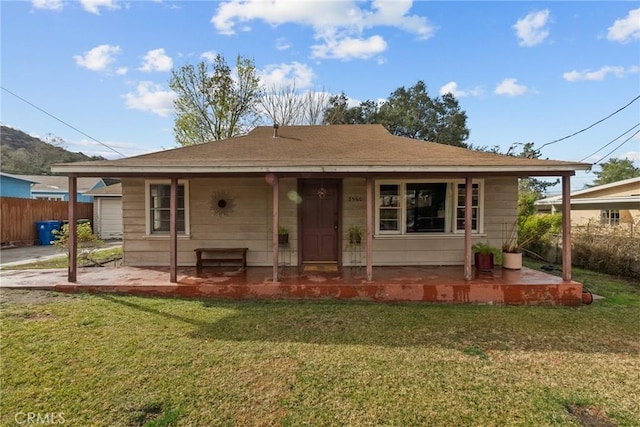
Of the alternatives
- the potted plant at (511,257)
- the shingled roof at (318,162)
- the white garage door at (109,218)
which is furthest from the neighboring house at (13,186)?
the potted plant at (511,257)

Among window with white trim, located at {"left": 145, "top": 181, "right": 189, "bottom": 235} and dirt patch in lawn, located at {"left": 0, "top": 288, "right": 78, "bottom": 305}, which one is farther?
window with white trim, located at {"left": 145, "top": 181, "right": 189, "bottom": 235}

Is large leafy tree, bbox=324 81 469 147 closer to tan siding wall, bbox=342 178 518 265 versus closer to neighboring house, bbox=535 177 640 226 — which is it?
neighboring house, bbox=535 177 640 226

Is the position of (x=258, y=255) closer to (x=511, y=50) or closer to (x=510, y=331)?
(x=510, y=331)

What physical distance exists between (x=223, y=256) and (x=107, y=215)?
12550 millimetres

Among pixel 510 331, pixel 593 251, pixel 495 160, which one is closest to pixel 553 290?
pixel 510 331

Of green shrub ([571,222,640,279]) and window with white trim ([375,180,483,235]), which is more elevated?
window with white trim ([375,180,483,235])

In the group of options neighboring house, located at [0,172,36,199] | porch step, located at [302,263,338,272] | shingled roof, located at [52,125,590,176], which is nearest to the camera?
shingled roof, located at [52,125,590,176]

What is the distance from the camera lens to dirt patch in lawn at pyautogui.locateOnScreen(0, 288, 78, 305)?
5340mm

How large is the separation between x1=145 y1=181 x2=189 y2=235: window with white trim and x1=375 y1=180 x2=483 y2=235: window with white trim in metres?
4.51

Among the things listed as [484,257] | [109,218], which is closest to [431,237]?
[484,257]

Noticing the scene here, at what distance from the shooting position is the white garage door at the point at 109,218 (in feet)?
54.4

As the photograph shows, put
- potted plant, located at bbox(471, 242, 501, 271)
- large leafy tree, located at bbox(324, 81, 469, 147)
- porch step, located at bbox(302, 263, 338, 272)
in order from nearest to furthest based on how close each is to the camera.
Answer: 1. potted plant, located at bbox(471, 242, 501, 271)
2. porch step, located at bbox(302, 263, 338, 272)
3. large leafy tree, located at bbox(324, 81, 469, 147)
